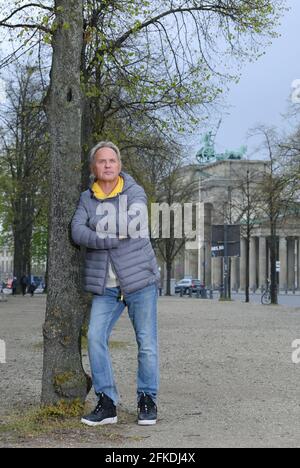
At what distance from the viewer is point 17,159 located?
44469 mm

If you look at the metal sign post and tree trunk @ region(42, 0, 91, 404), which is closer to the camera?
tree trunk @ region(42, 0, 91, 404)

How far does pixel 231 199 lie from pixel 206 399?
4631 centimetres

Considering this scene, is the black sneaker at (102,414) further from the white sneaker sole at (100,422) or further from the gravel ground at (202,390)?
the gravel ground at (202,390)

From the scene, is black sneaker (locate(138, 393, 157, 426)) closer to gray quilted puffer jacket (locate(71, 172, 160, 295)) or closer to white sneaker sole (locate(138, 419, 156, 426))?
white sneaker sole (locate(138, 419, 156, 426))

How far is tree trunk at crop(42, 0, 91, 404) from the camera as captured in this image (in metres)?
7.35

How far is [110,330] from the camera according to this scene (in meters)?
7.09

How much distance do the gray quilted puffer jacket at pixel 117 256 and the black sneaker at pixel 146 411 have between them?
88 centimetres

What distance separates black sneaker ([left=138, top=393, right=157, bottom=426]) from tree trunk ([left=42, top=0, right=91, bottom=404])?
22.2 inches

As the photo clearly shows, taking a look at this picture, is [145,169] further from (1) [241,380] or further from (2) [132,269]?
(2) [132,269]

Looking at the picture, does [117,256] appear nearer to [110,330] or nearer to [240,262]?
[110,330]

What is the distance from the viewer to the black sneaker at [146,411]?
6965 mm

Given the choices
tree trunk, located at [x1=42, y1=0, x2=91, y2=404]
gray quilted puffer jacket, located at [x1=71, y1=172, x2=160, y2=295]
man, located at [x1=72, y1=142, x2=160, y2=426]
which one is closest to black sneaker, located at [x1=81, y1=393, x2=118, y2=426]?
man, located at [x1=72, y1=142, x2=160, y2=426]

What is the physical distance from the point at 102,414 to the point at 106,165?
193 cm

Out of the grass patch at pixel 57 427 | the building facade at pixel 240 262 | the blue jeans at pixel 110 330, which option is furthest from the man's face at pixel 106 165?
the building facade at pixel 240 262
